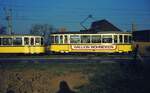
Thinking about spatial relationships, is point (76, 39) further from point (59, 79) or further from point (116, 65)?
point (59, 79)

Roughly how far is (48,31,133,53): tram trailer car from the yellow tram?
2.10m

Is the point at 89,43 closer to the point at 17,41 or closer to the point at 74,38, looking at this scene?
the point at 74,38

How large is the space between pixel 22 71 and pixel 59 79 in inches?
112

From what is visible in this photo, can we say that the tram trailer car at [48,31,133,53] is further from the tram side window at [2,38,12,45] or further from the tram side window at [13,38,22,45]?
the tram side window at [2,38,12,45]

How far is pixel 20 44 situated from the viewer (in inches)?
1441

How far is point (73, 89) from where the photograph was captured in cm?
1803

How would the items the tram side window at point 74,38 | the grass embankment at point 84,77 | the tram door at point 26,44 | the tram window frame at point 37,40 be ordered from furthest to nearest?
the tram window frame at point 37,40
the tram door at point 26,44
the tram side window at point 74,38
the grass embankment at point 84,77

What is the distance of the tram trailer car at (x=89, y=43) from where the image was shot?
118ft

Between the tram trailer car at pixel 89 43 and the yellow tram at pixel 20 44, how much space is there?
2099 mm

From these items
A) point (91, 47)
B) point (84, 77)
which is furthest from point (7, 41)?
point (84, 77)

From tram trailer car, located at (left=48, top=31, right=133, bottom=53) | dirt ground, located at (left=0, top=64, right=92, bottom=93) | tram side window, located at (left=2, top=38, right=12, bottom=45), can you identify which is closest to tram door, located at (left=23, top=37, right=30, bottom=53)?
tram side window, located at (left=2, top=38, right=12, bottom=45)

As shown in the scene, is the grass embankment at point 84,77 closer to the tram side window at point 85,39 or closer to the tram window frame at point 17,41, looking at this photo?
the tram side window at point 85,39

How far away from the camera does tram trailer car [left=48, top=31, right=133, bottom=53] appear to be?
36062 mm

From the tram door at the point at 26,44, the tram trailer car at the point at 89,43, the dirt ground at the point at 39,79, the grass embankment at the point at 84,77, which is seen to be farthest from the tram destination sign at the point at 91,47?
the dirt ground at the point at 39,79
